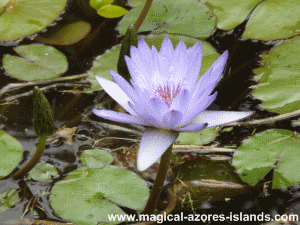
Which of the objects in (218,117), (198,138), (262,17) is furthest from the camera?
(262,17)

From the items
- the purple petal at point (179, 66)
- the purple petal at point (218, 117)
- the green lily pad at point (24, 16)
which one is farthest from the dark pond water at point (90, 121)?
the purple petal at point (179, 66)

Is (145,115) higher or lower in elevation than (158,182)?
higher

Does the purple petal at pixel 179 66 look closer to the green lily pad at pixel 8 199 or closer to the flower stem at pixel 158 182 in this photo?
the flower stem at pixel 158 182

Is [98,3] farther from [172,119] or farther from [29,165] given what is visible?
[172,119]

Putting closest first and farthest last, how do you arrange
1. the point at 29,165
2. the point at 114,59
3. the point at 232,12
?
the point at 29,165
the point at 114,59
the point at 232,12

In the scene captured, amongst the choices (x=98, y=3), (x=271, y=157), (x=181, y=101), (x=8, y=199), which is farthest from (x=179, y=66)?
(x=98, y=3)

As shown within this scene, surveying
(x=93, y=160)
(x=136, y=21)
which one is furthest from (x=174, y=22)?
(x=93, y=160)
